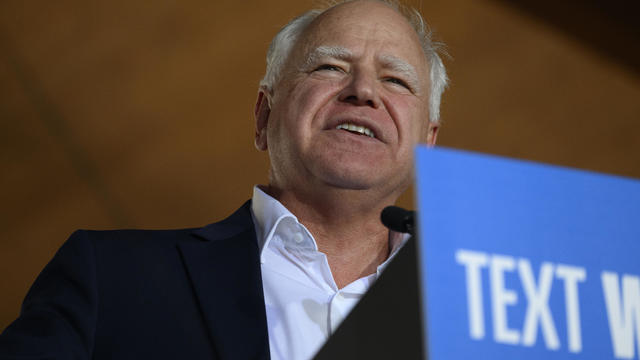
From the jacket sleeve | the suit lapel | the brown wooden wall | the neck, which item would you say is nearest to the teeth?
the neck

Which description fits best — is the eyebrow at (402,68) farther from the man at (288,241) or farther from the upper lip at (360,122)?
the upper lip at (360,122)

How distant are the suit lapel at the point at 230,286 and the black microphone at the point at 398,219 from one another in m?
0.36

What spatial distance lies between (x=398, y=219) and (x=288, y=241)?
0.60 metres

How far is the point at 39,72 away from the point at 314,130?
1.10m

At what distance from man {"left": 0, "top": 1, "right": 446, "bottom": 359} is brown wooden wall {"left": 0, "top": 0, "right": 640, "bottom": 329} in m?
0.54

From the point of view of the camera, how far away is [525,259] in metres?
0.59

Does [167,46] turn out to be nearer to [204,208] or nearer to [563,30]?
[204,208]

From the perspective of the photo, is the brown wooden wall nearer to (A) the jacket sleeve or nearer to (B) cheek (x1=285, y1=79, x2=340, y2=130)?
(B) cheek (x1=285, y1=79, x2=340, y2=130)

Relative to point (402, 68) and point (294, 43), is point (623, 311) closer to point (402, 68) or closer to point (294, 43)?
point (402, 68)

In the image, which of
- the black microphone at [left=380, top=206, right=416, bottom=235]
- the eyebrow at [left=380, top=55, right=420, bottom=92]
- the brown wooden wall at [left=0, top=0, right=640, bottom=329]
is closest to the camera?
the black microphone at [left=380, top=206, right=416, bottom=235]

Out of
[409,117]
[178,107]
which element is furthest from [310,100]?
[178,107]

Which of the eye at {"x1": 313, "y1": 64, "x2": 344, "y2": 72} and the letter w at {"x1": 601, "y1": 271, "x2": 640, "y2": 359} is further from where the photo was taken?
the eye at {"x1": 313, "y1": 64, "x2": 344, "y2": 72}

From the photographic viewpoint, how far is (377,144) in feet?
5.02

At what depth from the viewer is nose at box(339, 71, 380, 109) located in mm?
1575
